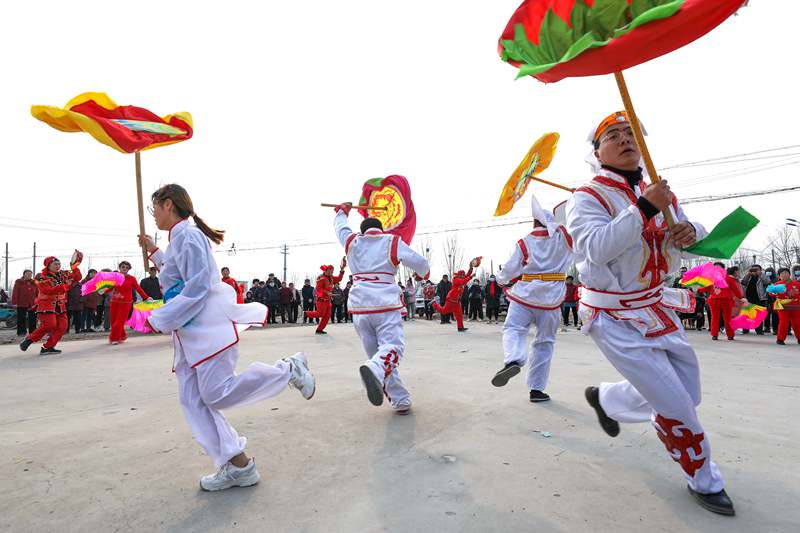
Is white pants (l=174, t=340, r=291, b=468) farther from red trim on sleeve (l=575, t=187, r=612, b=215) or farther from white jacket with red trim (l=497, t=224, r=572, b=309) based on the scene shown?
white jacket with red trim (l=497, t=224, r=572, b=309)

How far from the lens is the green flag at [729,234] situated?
2.24 metres

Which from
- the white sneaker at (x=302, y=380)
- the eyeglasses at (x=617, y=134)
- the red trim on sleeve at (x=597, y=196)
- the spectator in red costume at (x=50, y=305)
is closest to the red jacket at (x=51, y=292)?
the spectator in red costume at (x=50, y=305)

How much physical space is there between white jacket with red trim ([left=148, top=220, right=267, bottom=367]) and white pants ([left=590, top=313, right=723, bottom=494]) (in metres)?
2.10

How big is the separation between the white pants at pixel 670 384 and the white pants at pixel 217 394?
1972 mm

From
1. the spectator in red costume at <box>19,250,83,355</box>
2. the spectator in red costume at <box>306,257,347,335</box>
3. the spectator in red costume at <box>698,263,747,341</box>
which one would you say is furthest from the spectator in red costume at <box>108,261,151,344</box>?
the spectator in red costume at <box>698,263,747,341</box>

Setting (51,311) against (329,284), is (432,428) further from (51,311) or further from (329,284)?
(329,284)

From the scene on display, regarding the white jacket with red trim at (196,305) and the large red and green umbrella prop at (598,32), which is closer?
the large red and green umbrella prop at (598,32)

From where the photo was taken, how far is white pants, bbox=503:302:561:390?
14.9 feet

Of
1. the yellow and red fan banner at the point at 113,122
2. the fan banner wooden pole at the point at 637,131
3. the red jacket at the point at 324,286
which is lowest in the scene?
the red jacket at the point at 324,286

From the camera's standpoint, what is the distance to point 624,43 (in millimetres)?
1933

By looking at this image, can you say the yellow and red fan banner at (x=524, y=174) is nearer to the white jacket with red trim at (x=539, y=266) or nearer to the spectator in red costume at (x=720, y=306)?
the white jacket with red trim at (x=539, y=266)

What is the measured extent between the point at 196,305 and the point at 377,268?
2.03 meters

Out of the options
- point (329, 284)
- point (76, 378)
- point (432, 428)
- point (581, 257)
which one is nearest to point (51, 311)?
point (76, 378)

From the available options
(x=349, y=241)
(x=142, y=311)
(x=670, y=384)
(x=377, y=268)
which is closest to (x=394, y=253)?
(x=377, y=268)
